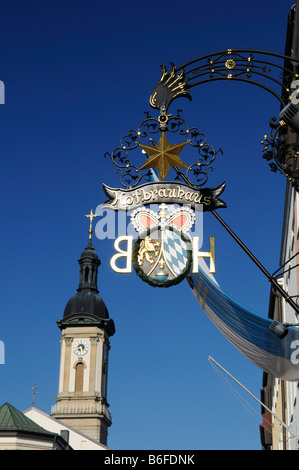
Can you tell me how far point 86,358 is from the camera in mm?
84438

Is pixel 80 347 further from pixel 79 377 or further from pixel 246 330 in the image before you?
pixel 246 330

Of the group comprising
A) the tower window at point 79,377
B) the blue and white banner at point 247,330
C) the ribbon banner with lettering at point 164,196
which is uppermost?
the tower window at point 79,377

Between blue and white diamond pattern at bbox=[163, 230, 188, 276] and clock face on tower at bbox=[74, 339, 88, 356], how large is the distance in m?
76.6

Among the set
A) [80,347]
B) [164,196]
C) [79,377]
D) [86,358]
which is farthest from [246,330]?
[80,347]

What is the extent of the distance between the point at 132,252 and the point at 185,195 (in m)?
1.03

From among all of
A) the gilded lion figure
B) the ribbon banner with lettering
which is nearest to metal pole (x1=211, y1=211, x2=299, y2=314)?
the ribbon banner with lettering

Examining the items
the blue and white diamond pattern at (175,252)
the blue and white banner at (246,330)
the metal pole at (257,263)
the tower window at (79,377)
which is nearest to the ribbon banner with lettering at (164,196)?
the metal pole at (257,263)

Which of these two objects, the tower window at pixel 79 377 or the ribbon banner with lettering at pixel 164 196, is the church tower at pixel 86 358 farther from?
the ribbon banner with lettering at pixel 164 196

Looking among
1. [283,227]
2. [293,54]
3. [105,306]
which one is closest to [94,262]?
[105,306]

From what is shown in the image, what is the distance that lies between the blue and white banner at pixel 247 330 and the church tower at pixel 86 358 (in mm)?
72292

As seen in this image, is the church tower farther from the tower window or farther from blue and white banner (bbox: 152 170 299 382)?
blue and white banner (bbox: 152 170 299 382)

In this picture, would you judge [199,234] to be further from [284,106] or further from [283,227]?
[283,227]

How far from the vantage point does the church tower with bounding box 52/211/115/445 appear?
81.2 m

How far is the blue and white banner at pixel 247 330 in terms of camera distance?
10.6 m
